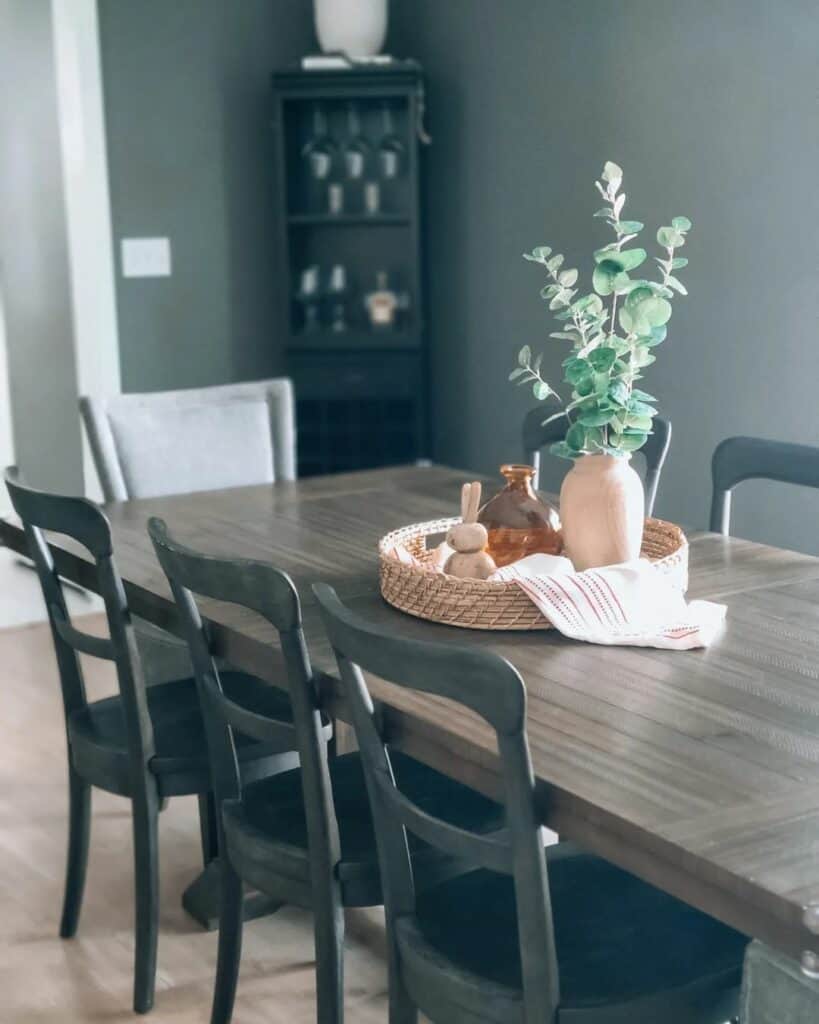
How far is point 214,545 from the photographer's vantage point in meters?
2.65

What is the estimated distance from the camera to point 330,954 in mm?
1981

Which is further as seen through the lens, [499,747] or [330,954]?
[330,954]

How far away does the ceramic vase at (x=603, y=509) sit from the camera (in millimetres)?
2143

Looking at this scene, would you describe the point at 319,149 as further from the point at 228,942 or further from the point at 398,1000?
the point at 398,1000

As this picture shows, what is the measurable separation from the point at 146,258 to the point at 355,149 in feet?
2.57

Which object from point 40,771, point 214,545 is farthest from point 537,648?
point 40,771

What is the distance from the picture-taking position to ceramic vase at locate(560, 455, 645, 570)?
2143 millimetres

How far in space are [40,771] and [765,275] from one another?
2228 millimetres

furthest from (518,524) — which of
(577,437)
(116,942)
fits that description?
(116,942)

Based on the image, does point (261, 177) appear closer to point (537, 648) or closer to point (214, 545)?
point (214, 545)

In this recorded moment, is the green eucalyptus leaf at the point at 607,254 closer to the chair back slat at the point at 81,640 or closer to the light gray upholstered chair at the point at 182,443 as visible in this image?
the chair back slat at the point at 81,640

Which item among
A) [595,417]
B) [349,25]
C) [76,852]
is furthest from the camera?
[349,25]

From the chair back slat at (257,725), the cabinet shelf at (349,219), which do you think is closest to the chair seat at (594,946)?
the chair back slat at (257,725)

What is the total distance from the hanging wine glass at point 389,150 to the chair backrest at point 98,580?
2478 millimetres
